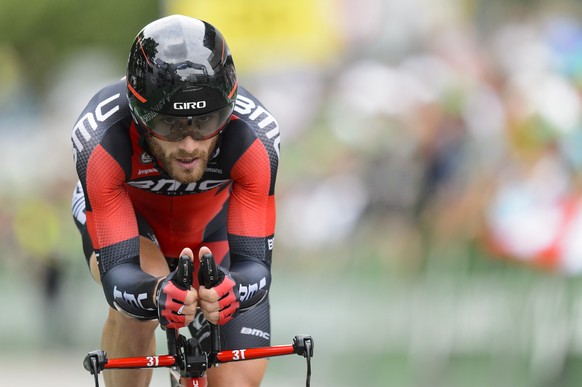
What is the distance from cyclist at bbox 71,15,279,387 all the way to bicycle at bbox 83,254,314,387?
3.2 inches

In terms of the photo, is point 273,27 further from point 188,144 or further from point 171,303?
point 171,303

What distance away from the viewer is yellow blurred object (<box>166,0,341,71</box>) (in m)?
16.1

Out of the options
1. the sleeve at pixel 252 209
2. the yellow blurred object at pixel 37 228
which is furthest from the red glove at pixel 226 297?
the yellow blurred object at pixel 37 228

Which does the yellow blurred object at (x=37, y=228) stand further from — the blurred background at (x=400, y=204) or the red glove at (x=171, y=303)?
the red glove at (x=171, y=303)

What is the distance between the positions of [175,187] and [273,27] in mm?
9272

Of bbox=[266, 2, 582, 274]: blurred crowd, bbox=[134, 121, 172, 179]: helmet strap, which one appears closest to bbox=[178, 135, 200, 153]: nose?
bbox=[134, 121, 172, 179]: helmet strap

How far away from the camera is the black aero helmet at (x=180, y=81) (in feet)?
20.1

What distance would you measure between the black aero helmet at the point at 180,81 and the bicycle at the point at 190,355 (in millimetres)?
798

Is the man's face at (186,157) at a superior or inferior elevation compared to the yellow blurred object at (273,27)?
inferior

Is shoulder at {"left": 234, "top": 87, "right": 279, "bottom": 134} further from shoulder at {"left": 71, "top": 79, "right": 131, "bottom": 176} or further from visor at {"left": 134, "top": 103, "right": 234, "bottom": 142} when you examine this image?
shoulder at {"left": 71, "top": 79, "right": 131, "bottom": 176}

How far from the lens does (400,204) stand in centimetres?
1265

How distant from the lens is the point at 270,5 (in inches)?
636

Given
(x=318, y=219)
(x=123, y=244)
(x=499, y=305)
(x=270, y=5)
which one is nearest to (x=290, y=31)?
(x=270, y=5)

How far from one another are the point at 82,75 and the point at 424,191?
14792mm
